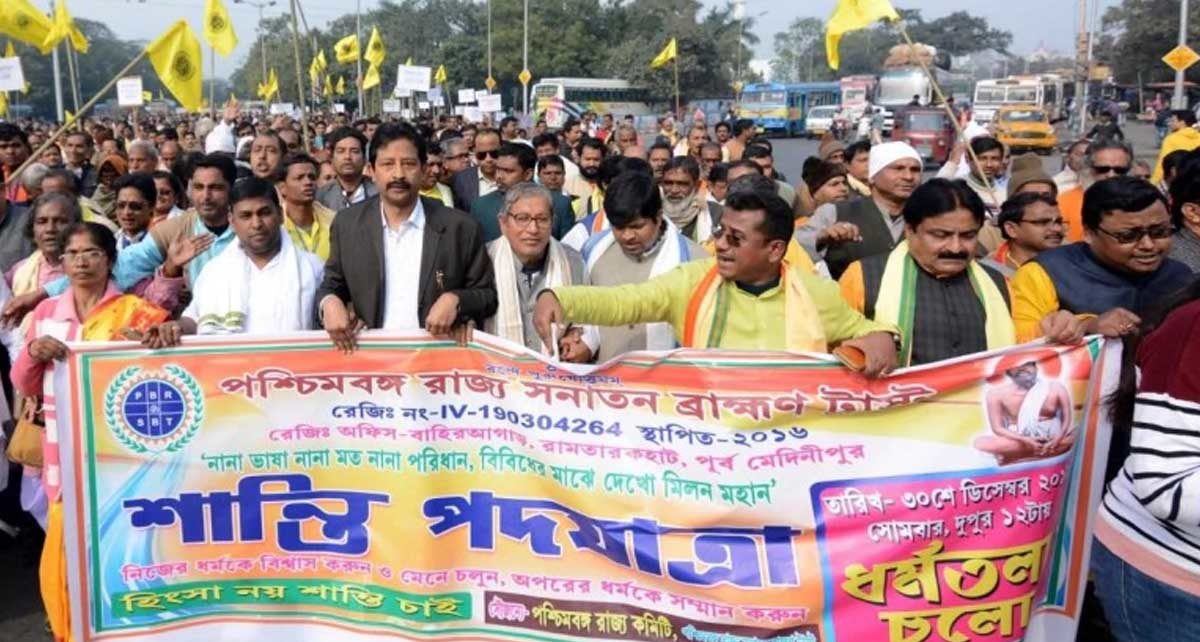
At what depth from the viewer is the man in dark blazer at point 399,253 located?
12.4 ft

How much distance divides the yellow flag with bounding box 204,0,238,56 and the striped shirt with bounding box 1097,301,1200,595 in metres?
10.9

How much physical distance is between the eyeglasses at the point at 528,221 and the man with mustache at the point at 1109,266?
164cm

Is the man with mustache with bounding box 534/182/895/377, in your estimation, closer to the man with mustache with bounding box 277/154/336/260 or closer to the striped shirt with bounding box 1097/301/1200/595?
the striped shirt with bounding box 1097/301/1200/595

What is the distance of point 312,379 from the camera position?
11.0 ft

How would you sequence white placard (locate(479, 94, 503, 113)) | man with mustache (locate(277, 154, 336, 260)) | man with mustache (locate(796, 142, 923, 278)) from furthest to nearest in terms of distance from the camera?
white placard (locate(479, 94, 503, 113)) < man with mustache (locate(277, 154, 336, 260)) < man with mustache (locate(796, 142, 923, 278))

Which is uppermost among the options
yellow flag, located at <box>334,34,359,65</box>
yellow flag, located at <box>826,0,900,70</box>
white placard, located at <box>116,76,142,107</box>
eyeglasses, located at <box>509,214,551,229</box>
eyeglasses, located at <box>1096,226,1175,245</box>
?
yellow flag, located at <box>334,34,359,65</box>

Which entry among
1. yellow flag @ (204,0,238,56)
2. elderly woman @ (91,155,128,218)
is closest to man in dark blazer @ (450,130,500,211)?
elderly woman @ (91,155,128,218)

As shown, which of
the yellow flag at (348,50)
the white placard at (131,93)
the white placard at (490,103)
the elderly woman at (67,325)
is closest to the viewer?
the elderly woman at (67,325)

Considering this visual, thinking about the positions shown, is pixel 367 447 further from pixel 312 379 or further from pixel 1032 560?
pixel 1032 560

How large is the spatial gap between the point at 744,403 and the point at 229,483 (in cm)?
161

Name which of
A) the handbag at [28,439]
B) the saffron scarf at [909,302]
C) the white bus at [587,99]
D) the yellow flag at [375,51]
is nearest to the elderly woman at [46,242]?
the handbag at [28,439]

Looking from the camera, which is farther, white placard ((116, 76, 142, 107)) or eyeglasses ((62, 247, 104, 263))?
white placard ((116, 76, 142, 107))

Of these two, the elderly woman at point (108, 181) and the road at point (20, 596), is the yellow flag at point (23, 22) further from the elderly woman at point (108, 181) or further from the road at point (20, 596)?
the road at point (20, 596)

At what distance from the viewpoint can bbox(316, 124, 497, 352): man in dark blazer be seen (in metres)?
3.79
